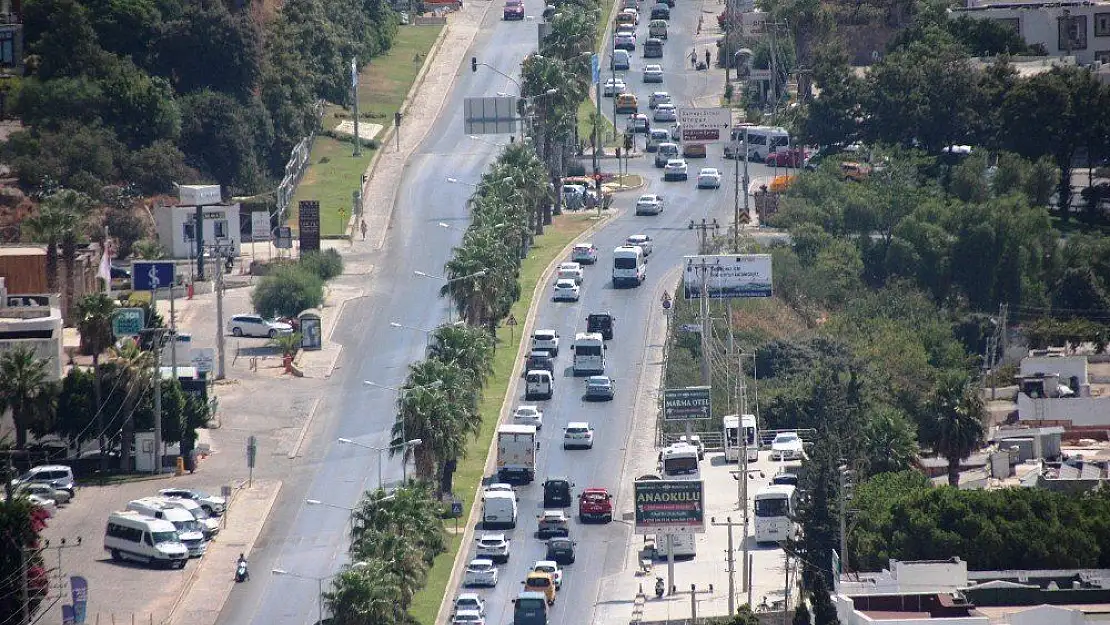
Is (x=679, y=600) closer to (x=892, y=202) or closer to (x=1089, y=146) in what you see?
(x=892, y=202)

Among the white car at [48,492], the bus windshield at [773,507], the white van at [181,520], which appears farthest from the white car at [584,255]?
the white van at [181,520]

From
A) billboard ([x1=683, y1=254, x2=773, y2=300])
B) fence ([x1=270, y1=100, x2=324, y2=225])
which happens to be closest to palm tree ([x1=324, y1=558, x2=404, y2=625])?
billboard ([x1=683, y1=254, x2=773, y2=300])

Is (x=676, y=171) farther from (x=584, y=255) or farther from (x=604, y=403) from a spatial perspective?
(x=604, y=403)

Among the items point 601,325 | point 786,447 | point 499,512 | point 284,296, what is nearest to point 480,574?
point 499,512

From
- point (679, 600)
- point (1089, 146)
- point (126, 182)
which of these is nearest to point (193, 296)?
point (126, 182)

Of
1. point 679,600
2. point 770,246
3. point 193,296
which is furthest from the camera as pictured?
point 770,246

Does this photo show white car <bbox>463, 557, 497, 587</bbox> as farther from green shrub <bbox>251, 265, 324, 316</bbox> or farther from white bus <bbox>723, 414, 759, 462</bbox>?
green shrub <bbox>251, 265, 324, 316</bbox>
